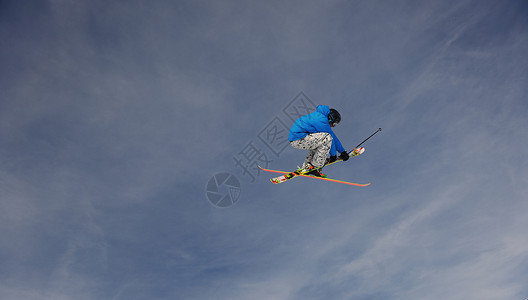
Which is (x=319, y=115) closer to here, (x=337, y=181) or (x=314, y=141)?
(x=314, y=141)

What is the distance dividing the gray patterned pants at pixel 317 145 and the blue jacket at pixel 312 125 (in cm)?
22

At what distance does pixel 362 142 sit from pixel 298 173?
4.21 m

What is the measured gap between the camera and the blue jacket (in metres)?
14.3

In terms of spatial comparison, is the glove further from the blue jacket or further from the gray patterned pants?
the gray patterned pants

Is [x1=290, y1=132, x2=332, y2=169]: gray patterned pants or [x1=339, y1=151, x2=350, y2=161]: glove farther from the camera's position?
[x1=339, y1=151, x2=350, y2=161]: glove

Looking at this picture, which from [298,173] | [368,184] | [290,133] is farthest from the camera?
[368,184]

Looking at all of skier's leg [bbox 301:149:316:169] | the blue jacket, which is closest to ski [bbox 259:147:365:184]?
skier's leg [bbox 301:149:316:169]

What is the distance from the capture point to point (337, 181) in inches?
689

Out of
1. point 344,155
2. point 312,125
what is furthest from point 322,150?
point 312,125

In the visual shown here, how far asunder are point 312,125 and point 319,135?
0.66 m

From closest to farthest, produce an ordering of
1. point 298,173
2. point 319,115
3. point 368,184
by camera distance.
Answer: point 319,115 < point 298,173 < point 368,184

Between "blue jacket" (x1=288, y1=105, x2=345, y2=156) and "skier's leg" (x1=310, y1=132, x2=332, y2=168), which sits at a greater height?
"blue jacket" (x1=288, y1=105, x2=345, y2=156)

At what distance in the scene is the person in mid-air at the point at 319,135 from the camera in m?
14.4

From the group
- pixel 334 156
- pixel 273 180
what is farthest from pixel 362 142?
pixel 273 180
